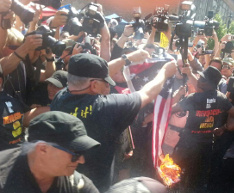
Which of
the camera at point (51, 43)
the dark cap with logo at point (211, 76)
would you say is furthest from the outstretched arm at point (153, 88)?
the dark cap with logo at point (211, 76)

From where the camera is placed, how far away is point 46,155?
170 centimetres

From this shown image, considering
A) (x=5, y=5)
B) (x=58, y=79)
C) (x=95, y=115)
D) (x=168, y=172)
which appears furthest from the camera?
(x=168, y=172)

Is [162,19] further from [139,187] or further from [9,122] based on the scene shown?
[139,187]

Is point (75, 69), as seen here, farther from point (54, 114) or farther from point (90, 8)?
point (90, 8)

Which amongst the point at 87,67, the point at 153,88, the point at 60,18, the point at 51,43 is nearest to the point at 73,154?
the point at 87,67

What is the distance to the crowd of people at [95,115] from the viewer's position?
1.71 meters

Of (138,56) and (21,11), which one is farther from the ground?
(21,11)

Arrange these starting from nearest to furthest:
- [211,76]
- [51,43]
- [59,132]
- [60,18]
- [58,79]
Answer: [59,132] → [51,43] → [58,79] → [60,18] → [211,76]

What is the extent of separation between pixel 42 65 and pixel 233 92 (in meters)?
2.85

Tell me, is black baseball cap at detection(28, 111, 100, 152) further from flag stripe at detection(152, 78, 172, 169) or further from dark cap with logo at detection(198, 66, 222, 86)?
dark cap with logo at detection(198, 66, 222, 86)

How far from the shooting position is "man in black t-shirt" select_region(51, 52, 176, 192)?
7.57 ft

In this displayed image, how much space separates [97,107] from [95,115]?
62 millimetres

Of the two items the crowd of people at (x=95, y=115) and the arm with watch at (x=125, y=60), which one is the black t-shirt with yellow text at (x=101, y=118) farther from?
the arm with watch at (x=125, y=60)

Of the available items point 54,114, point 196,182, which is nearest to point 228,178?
point 196,182
